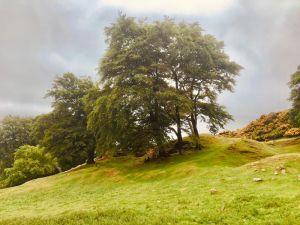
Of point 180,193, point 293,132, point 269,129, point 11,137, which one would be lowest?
point 180,193

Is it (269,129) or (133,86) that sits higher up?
(133,86)

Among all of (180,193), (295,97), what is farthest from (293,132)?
(180,193)

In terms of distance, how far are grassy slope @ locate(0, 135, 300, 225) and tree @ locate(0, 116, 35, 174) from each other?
47.7m

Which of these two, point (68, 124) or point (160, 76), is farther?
point (68, 124)

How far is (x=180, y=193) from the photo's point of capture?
2430 centimetres

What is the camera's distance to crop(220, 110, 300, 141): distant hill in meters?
65.7

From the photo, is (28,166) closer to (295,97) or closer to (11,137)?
(11,137)

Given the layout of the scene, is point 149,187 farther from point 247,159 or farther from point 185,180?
point 247,159

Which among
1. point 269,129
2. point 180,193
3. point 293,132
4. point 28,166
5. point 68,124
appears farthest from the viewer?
point 269,129

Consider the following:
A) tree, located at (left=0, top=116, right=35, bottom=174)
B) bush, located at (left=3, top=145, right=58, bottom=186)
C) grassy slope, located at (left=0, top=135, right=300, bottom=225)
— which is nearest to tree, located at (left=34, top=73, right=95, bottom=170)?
bush, located at (left=3, top=145, right=58, bottom=186)

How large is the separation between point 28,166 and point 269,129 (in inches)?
1788

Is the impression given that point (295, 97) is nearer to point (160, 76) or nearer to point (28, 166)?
point (160, 76)

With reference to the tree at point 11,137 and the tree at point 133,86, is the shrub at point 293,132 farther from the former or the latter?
the tree at point 11,137

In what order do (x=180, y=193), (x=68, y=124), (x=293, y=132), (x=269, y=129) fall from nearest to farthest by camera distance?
(x=180, y=193), (x=68, y=124), (x=293, y=132), (x=269, y=129)
